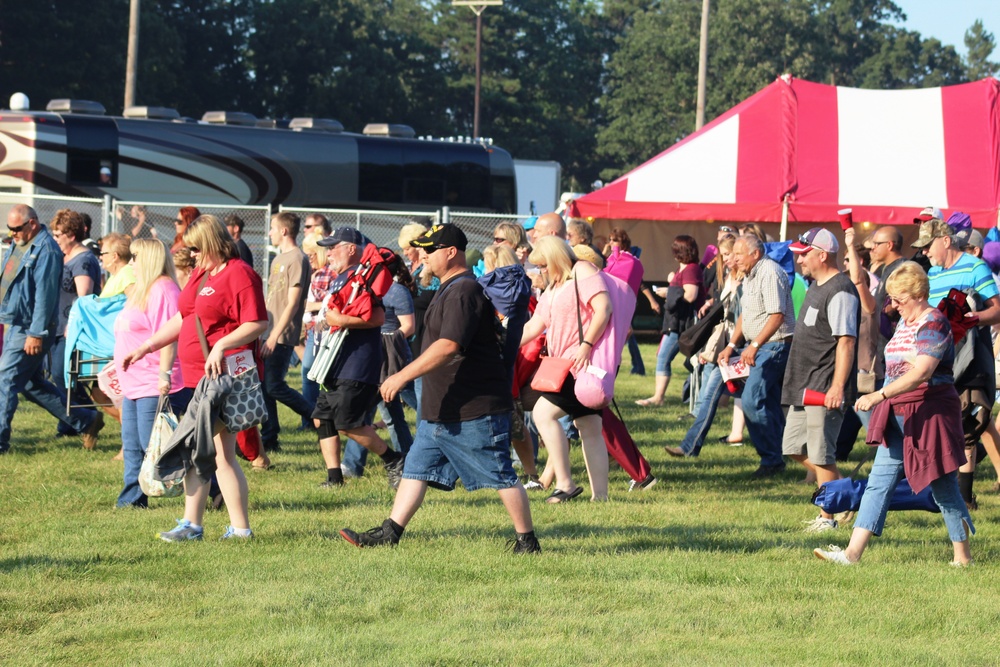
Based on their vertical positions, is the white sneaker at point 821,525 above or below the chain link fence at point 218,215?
below

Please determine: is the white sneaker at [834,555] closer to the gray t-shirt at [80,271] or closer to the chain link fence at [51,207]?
the gray t-shirt at [80,271]

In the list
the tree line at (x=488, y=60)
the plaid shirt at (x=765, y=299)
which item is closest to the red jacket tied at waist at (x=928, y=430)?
the plaid shirt at (x=765, y=299)

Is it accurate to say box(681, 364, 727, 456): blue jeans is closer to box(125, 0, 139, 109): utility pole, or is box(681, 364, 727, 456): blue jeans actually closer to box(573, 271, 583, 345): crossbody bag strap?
box(573, 271, 583, 345): crossbody bag strap

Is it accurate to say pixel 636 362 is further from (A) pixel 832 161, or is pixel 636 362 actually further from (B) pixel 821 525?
(B) pixel 821 525

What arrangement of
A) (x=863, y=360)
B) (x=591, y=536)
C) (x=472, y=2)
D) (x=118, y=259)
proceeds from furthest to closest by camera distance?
(x=472, y=2)
(x=118, y=259)
(x=863, y=360)
(x=591, y=536)

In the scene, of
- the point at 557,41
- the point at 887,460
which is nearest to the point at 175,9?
the point at 557,41

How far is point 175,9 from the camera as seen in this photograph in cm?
5106

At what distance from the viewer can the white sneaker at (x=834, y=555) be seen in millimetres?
6547

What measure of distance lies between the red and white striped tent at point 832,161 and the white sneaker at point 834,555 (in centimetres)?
1071

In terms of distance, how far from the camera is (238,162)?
85.8 feet

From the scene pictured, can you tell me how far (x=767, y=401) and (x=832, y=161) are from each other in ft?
28.2

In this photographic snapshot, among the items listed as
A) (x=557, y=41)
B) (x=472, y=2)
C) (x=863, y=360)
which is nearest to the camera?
(x=863, y=360)

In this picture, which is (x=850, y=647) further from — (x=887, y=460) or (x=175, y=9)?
(x=175, y=9)

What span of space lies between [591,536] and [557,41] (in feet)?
218
